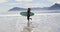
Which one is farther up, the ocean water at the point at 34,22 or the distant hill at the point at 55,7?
the distant hill at the point at 55,7

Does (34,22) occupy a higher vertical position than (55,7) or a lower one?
lower

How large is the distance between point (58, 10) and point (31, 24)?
0.37 meters

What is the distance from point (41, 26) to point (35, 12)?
0.57ft

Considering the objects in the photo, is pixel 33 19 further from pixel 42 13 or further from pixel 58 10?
pixel 58 10

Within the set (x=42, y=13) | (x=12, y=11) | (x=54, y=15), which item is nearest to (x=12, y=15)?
(x=12, y=11)

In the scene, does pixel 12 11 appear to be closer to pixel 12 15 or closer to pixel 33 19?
pixel 12 15

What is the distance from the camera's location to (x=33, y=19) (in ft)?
4.92

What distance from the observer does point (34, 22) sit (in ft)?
4.92

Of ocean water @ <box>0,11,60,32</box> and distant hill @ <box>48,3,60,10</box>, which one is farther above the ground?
distant hill @ <box>48,3,60,10</box>

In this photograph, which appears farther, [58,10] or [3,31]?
[58,10]

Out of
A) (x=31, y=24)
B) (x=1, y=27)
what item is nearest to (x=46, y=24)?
(x=31, y=24)

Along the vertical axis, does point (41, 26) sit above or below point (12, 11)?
below

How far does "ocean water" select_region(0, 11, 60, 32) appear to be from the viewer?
1.46m

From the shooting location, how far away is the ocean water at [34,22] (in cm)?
146
